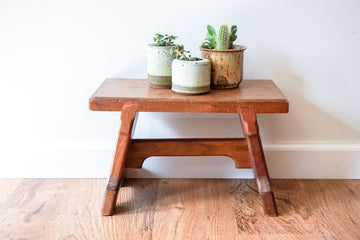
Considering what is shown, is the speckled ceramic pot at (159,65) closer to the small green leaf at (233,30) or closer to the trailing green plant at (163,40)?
the trailing green plant at (163,40)

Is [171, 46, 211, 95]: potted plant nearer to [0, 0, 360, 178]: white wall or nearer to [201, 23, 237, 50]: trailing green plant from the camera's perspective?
[201, 23, 237, 50]: trailing green plant

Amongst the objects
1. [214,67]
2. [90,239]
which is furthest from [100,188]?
[214,67]

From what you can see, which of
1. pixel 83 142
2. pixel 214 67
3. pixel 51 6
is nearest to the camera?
pixel 214 67

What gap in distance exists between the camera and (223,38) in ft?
4.94

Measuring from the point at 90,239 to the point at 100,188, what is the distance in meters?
0.34

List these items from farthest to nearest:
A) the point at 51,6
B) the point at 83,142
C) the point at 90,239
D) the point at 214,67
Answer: the point at 83,142
the point at 51,6
the point at 214,67
the point at 90,239

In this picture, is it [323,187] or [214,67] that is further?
[323,187]

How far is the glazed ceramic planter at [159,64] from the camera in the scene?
5.03 feet

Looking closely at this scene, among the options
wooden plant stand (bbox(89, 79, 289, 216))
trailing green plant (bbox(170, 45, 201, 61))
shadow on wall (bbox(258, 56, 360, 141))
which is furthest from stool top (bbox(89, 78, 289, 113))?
shadow on wall (bbox(258, 56, 360, 141))

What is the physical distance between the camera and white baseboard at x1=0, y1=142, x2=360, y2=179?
178cm

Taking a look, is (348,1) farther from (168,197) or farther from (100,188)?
(100,188)

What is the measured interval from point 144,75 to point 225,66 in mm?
344

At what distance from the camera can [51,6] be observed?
5.40 ft

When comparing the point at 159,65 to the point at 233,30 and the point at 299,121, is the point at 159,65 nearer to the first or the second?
the point at 233,30
